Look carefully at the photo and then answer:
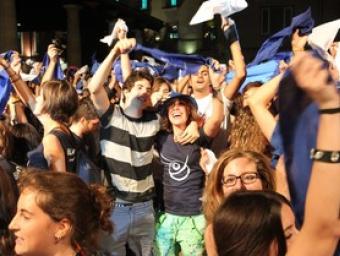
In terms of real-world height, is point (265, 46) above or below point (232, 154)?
above

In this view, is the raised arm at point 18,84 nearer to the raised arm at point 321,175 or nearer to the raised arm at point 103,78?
the raised arm at point 103,78

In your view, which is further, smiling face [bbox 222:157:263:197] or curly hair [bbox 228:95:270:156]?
curly hair [bbox 228:95:270:156]

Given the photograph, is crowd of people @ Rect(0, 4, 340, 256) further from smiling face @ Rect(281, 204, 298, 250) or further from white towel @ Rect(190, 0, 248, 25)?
white towel @ Rect(190, 0, 248, 25)

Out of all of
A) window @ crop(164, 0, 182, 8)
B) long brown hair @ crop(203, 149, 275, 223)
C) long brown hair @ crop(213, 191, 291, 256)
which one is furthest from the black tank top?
window @ crop(164, 0, 182, 8)

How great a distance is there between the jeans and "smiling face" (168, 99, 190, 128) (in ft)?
2.26

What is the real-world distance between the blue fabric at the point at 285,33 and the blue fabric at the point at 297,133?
11.2 ft

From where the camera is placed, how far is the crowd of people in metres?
1.92

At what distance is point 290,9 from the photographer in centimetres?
4550

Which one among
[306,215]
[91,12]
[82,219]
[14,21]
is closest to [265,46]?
[82,219]

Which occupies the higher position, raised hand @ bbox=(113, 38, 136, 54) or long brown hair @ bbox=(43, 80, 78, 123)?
raised hand @ bbox=(113, 38, 136, 54)

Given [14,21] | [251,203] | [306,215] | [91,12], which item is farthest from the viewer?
[91,12]

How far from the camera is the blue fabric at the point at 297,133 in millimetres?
1897

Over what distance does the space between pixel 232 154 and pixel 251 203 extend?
138 cm

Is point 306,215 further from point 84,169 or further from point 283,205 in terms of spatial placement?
point 84,169
